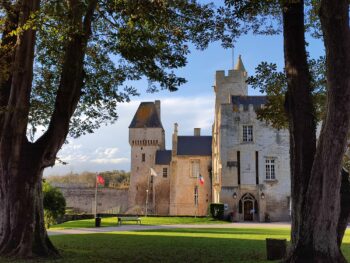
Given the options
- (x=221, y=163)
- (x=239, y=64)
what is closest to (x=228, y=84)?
(x=239, y=64)

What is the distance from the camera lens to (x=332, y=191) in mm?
8172

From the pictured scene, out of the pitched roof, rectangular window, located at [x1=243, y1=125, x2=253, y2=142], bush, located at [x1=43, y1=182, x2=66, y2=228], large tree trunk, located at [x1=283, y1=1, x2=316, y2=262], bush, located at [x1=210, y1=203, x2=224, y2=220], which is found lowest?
bush, located at [x1=210, y1=203, x2=224, y2=220]

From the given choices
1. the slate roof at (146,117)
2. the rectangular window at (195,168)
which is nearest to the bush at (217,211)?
the rectangular window at (195,168)

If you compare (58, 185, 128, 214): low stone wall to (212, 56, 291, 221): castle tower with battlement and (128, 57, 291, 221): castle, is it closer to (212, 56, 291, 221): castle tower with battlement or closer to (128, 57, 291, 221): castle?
(128, 57, 291, 221): castle

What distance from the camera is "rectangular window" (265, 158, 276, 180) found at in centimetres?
4131

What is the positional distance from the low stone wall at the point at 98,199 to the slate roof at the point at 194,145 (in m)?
15.5

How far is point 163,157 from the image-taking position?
6275 centimetres

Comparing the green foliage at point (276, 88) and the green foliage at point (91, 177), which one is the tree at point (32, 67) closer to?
the green foliage at point (276, 88)

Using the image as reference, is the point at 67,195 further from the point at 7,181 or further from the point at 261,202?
the point at 7,181

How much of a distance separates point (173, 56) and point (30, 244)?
5841mm

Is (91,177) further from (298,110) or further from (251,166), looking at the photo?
(298,110)

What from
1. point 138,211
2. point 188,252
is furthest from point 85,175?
point 188,252

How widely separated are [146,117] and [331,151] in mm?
57368

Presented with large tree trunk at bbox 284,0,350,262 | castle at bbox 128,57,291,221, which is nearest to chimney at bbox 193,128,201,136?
castle at bbox 128,57,291,221
